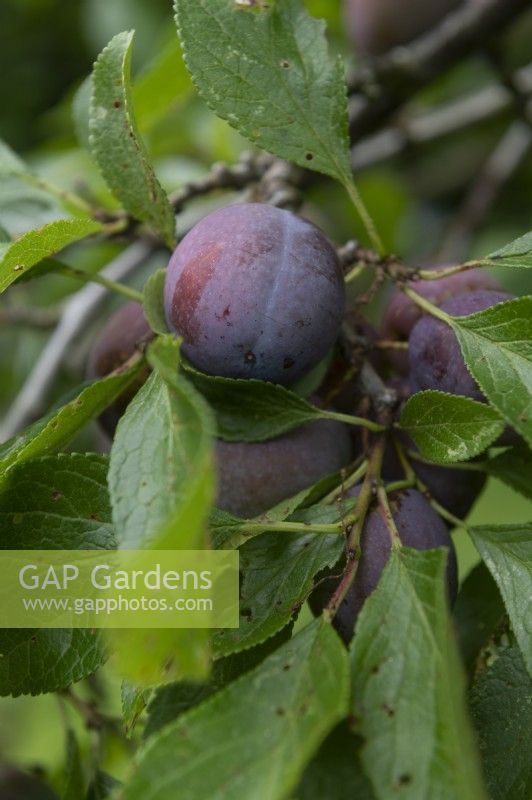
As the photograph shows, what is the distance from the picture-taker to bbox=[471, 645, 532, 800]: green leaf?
66 cm

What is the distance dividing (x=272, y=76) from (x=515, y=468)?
39 cm

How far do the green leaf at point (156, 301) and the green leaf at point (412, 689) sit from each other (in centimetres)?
27

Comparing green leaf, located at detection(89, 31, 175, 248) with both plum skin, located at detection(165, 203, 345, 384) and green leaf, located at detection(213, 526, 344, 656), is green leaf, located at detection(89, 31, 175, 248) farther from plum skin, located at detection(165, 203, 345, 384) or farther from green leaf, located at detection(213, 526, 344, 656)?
green leaf, located at detection(213, 526, 344, 656)

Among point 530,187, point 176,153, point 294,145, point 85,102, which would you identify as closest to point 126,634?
point 294,145

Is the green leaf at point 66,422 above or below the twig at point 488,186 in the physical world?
above

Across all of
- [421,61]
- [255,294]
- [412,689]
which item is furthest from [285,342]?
[421,61]

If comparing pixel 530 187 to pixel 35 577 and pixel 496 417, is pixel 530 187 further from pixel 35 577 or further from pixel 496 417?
pixel 35 577

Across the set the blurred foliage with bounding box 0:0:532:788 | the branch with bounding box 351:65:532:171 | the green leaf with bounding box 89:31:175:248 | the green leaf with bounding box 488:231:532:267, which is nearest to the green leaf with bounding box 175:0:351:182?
the green leaf with bounding box 89:31:175:248

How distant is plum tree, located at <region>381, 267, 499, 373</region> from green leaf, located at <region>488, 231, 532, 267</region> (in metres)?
0.13

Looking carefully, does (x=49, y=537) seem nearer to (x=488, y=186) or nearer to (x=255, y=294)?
(x=255, y=294)

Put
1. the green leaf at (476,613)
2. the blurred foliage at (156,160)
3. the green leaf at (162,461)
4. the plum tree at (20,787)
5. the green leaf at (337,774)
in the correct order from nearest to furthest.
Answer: the green leaf at (162,461)
the green leaf at (337,774)
the green leaf at (476,613)
the plum tree at (20,787)
the blurred foliage at (156,160)

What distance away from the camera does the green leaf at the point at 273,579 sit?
2.09 feet

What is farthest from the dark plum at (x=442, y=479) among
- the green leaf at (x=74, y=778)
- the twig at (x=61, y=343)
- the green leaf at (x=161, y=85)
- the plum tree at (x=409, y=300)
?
the green leaf at (x=161, y=85)

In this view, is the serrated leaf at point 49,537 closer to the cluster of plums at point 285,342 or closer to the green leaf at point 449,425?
the cluster of plums at point 285,342
